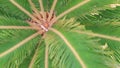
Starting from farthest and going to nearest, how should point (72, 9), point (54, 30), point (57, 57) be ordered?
point (72, 9) < point (54, 30) < point (57, 57)

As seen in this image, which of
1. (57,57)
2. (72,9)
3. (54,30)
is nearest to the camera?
(57,57)

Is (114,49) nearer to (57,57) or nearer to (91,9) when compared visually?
(91,9)

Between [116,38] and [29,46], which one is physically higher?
[29,46]

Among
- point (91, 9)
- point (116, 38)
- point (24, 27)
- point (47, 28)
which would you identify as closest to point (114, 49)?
point (116, 38)

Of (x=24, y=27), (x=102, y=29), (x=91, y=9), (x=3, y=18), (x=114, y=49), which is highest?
(x=3, y=18)

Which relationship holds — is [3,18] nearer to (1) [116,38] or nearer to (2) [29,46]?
(2) [29,46]

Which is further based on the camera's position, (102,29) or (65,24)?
(102,29)
